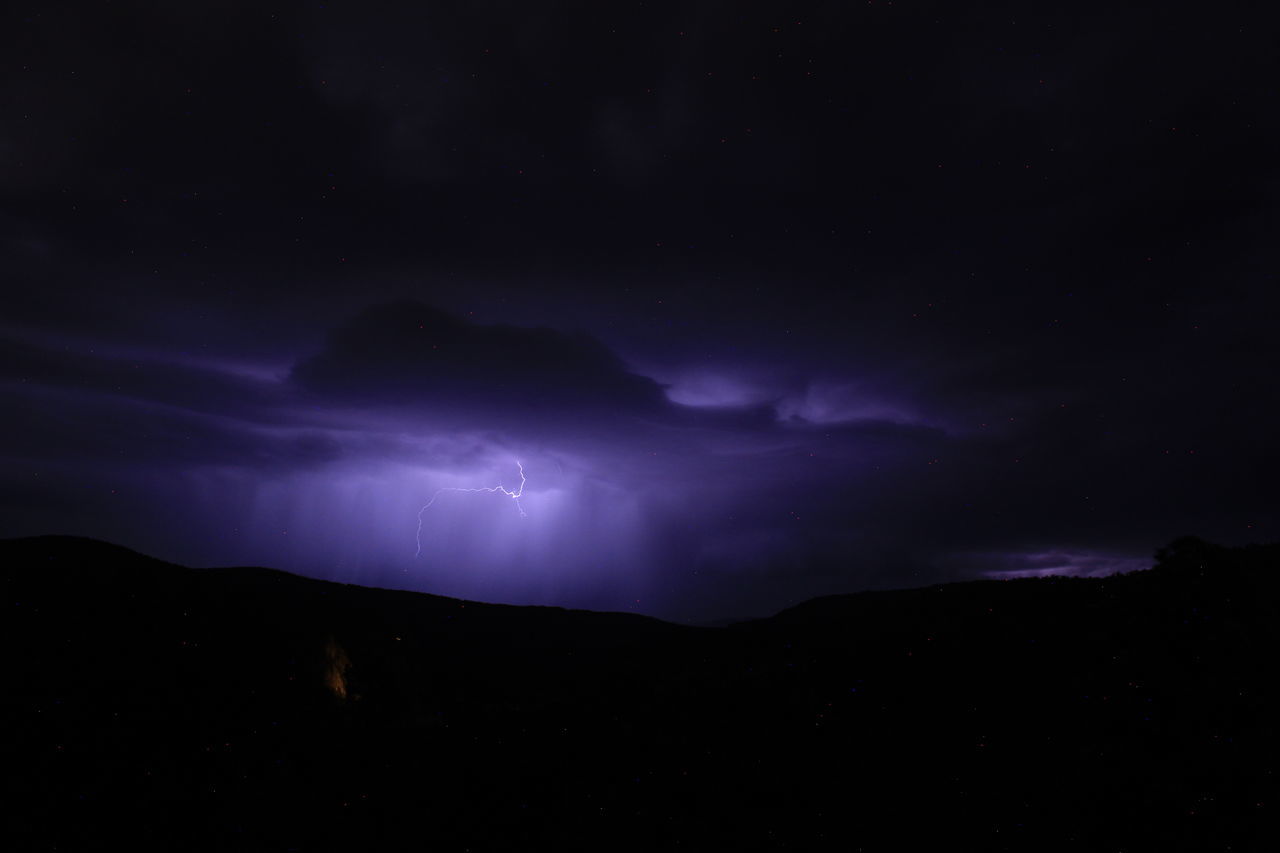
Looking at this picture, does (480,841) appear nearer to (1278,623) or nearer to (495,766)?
(495,766)

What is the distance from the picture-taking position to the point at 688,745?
17766mm

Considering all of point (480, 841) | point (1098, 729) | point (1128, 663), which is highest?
point (1128, 663)

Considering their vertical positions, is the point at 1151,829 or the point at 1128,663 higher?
the point at 1128,663

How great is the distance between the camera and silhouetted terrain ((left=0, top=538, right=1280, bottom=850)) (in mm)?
13430

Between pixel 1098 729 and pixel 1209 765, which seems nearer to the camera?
pixel 1209 765

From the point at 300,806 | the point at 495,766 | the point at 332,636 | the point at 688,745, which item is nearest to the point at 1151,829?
the point at 688,745

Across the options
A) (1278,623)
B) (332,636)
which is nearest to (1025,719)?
(1278,623)

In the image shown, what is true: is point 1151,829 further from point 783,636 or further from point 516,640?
point 516,640

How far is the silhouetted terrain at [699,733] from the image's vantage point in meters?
13.4

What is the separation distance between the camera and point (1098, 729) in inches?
585

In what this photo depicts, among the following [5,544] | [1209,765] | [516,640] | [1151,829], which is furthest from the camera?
[516,640]

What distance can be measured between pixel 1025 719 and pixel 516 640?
116 feet

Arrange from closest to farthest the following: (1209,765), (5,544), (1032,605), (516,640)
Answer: (1209,765) < (1032,605) < (5,544) < (516,640)

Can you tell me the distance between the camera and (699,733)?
18.4 m
